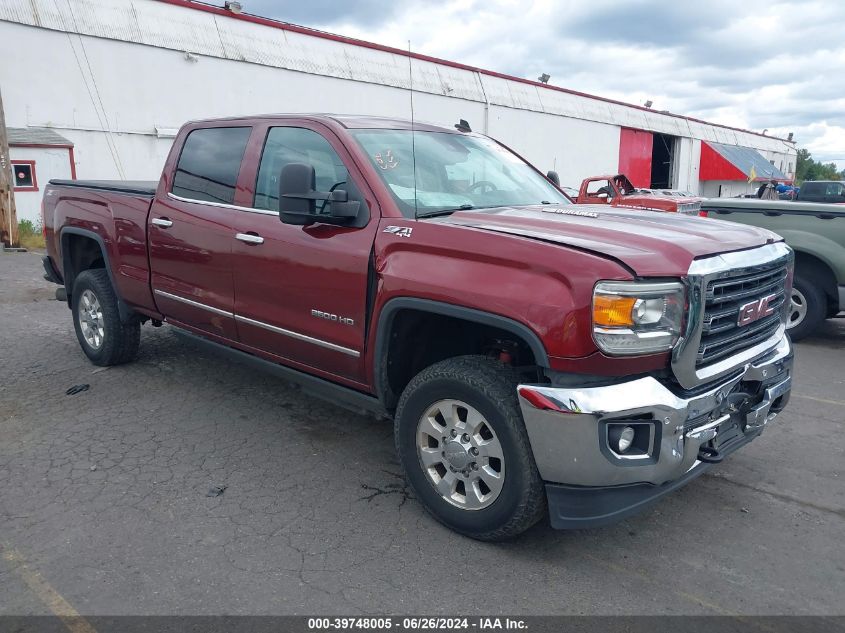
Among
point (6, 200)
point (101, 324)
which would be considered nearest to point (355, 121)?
point (101, 324)

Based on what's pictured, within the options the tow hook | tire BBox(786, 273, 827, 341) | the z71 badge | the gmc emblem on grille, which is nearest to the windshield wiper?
the z71 badge

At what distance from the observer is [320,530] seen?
3.37 metres

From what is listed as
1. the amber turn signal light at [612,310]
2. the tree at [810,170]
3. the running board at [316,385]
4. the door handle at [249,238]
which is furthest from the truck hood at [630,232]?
the tree at [810,170]

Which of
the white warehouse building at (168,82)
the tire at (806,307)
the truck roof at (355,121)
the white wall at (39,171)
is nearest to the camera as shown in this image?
the truck roof at (355,121)

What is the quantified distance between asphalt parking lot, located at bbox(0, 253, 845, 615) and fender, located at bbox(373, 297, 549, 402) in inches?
30.0

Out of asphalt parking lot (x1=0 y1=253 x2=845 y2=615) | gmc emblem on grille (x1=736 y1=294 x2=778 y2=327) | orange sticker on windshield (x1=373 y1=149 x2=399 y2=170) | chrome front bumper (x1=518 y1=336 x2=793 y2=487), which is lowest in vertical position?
asphalt parking lot (x1=0 y1=253 x2=845 y2=615)

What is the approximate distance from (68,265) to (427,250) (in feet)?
13.9

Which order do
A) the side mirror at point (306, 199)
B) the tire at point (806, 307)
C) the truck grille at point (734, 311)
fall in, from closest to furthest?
the truck grille at point (734, 311) < the side mirror at point (306, 199) < the tire at point (806, 307)

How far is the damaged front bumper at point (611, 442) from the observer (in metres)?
2.72

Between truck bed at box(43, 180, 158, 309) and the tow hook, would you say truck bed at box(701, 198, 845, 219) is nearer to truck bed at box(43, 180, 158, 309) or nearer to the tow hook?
the tow hook

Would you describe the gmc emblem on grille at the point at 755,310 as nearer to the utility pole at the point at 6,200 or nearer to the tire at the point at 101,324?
the tire at the point at 101,324

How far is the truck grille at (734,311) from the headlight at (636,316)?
0.59ft

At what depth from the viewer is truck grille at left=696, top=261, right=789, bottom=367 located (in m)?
2.94

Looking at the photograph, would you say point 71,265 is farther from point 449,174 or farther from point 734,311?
point 734,311
